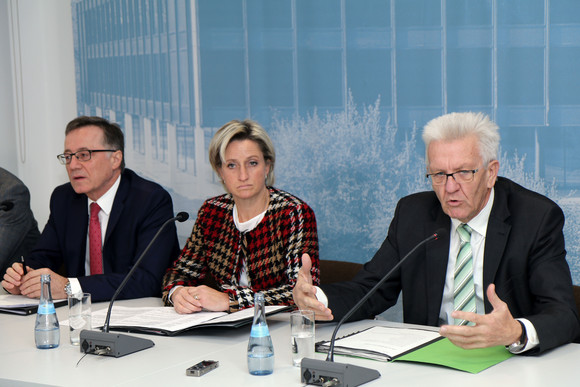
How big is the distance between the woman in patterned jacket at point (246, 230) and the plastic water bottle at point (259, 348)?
0.90 metres

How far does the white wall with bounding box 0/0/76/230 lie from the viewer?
5.11m

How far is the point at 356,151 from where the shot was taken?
12.9ft

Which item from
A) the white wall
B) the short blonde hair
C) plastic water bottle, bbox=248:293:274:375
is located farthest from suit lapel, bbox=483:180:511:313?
the white wall

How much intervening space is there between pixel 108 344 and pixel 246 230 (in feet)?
3.52

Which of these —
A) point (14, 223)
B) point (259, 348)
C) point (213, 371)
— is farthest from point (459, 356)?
point (14, 223)

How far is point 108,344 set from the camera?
228cm

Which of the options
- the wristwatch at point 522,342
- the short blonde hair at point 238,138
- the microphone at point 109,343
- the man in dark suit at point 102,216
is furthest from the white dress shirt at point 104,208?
the wristwatch at point 522,342

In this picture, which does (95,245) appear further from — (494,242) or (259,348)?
(494,242)

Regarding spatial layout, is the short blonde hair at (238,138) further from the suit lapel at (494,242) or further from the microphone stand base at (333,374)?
the microphone stand base at (333,374)

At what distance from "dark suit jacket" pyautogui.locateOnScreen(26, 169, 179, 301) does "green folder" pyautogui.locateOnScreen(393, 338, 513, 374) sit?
59.5 inches

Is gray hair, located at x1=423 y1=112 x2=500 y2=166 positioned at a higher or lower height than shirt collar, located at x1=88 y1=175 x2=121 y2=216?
higher

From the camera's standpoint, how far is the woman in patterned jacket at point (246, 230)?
3.12m

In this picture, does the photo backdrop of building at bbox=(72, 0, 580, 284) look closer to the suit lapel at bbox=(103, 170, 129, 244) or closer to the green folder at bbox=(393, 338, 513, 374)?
the suit lapel at bbox=(103, 170, 129, 244)

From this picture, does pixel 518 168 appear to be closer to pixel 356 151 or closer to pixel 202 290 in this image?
pixel 356 151
